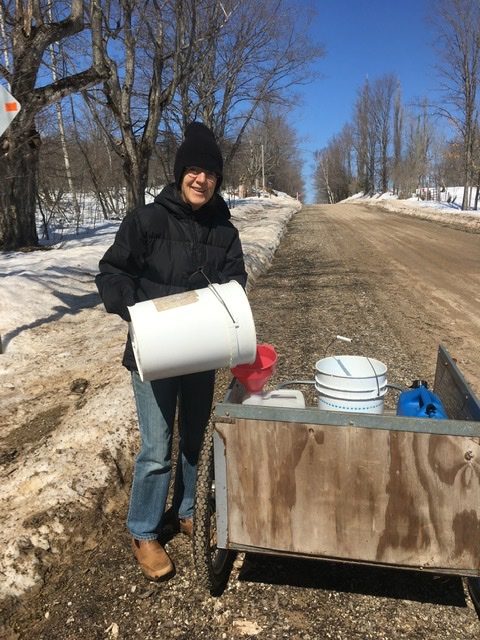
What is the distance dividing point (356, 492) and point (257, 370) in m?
0.71

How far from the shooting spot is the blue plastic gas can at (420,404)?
7.11 ft

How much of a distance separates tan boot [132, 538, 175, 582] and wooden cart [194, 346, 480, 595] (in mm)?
355

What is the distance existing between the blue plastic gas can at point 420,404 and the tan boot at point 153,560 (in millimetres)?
1295

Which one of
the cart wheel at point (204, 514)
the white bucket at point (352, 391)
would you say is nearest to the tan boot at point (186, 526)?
the cart wheel at point (204, 514)

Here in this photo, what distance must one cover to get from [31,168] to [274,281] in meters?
6.12

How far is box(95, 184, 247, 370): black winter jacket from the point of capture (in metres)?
2.10

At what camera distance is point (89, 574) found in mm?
2357

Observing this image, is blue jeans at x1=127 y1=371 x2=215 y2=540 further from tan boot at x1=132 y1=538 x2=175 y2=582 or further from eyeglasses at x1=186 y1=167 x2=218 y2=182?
eyeglasses at x1=186 y1=167 x2=218 y2=182

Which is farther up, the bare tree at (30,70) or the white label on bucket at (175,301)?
the bare tree at (30,70)

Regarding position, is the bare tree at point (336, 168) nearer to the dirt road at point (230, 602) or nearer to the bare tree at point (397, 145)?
the bare tree at point (397, 145)

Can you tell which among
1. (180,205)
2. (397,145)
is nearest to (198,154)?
(180,205)

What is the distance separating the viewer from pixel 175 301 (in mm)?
1974

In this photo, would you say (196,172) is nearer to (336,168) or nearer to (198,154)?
(198,154)

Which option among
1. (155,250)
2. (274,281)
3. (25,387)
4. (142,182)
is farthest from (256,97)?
(155,250)
